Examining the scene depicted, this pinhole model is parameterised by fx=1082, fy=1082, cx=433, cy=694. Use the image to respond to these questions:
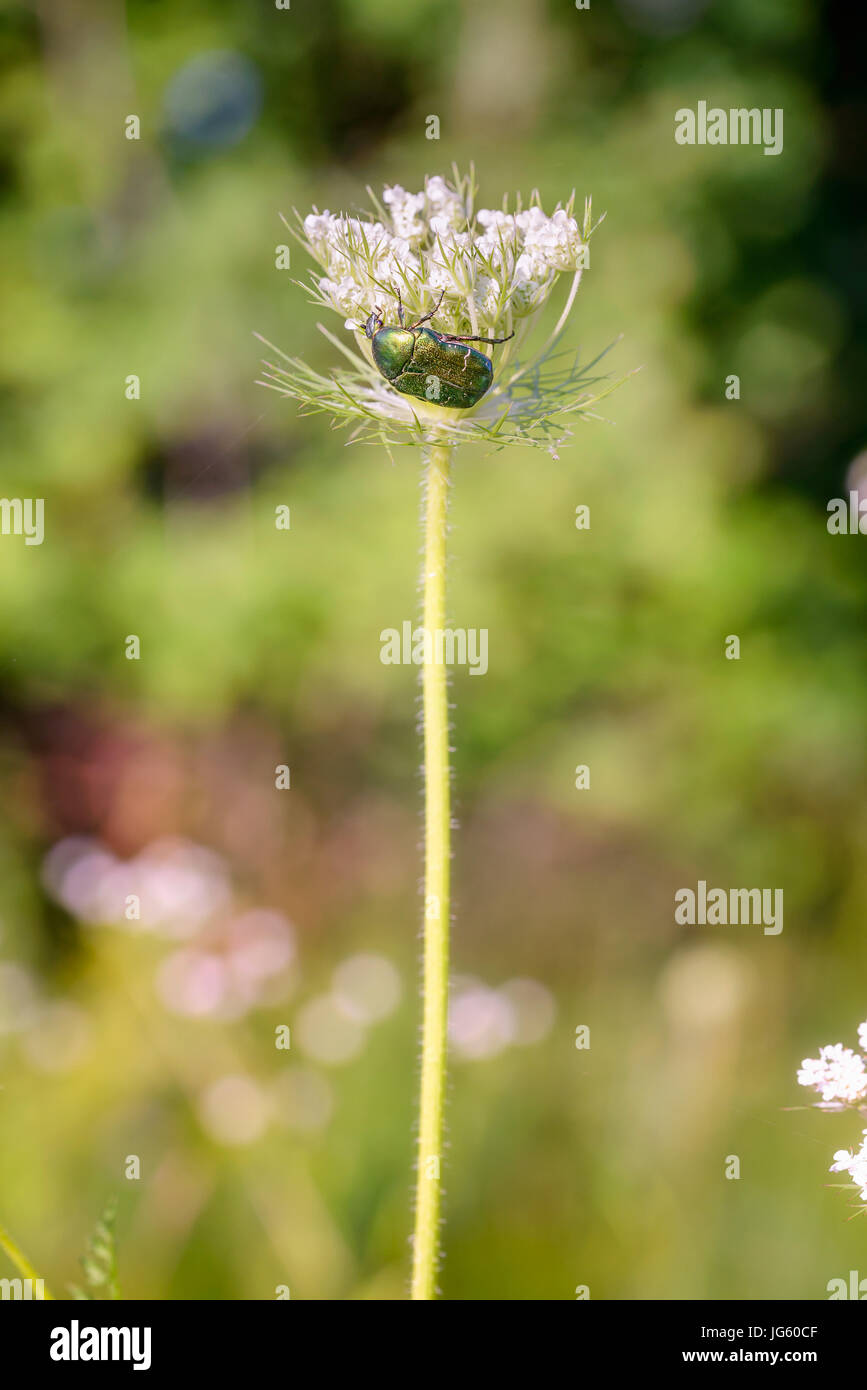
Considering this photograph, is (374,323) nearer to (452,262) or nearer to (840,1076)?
(452,262)

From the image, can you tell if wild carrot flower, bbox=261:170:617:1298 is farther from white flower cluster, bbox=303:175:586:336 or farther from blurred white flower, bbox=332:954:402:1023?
blurred white flower, bbox=332:954:402:1023

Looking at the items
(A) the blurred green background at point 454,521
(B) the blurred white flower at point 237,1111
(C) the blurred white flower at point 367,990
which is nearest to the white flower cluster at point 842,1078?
(B) the blurred white flower at point 237,1111

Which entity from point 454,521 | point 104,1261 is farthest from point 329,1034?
point 454,521

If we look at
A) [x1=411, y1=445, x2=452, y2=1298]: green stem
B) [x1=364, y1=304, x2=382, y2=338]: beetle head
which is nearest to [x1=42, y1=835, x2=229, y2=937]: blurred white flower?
[x1=411, y1=445, x2=452, y2=1298]: green stem

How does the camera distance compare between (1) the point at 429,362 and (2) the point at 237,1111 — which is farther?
(2) the point at 237,1111

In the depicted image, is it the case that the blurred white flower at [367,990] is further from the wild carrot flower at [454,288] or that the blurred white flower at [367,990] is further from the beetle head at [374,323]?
the beetle head at [374,323]

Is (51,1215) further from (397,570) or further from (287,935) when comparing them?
(397,570)

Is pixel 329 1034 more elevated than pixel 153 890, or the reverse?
pixel 153 890

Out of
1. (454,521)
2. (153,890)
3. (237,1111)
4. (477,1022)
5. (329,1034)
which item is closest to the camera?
(477,1022)
